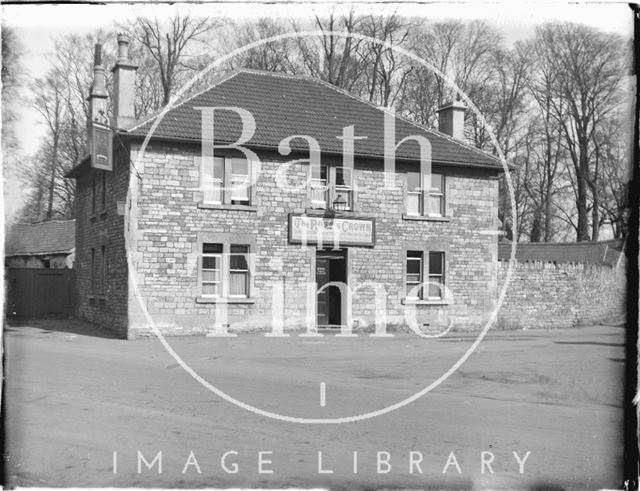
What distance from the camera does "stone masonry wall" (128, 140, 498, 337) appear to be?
18.9 m

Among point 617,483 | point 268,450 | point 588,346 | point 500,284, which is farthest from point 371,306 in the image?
point 617,483

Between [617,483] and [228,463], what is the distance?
311cm

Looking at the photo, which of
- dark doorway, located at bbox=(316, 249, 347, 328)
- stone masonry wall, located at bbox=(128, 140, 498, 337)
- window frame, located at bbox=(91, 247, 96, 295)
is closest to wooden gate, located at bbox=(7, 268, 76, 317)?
window frame, located at bbox=(91, 247, 96, 295)

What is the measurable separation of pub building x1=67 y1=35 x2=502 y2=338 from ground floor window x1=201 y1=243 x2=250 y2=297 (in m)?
0.03

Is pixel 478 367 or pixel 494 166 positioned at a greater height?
pixel 494 166

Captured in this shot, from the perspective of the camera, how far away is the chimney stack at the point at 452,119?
2298 cm

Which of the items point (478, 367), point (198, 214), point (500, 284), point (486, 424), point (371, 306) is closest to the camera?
point (486, 424)

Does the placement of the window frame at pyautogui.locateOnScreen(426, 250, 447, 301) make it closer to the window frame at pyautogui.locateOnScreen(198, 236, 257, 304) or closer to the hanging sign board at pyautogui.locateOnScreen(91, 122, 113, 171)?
the window frame at pyautogui.locateOnScreen(198, 236, 257, 304)

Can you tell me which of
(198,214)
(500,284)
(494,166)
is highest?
(494,166)

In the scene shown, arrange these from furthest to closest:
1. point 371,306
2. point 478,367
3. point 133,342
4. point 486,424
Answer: point 371,306 → point 133,342 → point 478,367 → point 486,424

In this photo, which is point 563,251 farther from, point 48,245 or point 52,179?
point 48,245

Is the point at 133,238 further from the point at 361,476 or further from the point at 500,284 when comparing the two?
the point at 361,476

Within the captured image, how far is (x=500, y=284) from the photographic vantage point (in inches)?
912

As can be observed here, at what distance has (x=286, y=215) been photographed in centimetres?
2023
